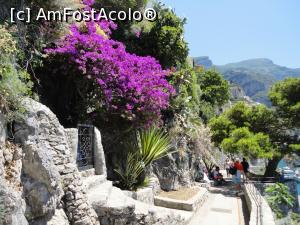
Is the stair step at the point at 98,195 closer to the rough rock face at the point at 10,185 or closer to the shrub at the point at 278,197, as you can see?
the rough rock face at the point at 10,185

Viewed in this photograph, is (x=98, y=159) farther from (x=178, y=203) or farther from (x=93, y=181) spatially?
(x=178, y=203)

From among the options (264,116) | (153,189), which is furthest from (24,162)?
(264,116)

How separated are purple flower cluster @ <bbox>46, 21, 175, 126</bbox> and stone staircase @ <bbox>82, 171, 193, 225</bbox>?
2435 millimetres

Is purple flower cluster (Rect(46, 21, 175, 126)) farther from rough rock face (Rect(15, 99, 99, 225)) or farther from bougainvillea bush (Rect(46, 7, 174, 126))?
rough rock face (Rect(15, 99, 99, 225))

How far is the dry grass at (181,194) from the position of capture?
12.8 m

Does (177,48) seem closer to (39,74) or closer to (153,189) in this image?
(153,189)

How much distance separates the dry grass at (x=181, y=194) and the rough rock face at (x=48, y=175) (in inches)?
240

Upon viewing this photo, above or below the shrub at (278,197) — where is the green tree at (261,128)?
above

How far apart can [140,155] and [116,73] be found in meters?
2.94

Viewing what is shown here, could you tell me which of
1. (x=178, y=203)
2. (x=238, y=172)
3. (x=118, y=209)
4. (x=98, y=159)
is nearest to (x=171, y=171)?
(x=178, y=203)

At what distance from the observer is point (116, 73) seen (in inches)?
392

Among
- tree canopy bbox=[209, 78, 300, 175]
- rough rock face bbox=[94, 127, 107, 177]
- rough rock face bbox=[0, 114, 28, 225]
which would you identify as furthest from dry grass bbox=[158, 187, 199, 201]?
rough rock face bbox=[0, 114, 28, 225]

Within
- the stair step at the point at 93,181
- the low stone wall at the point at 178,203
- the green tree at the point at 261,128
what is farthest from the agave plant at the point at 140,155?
the green tree at the point at 261,128

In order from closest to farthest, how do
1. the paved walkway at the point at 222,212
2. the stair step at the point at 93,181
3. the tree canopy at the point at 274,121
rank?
the stair step at the point at 93,181
the paved walkway at the point at 222,212
the tree canopy at the point at 274,121
